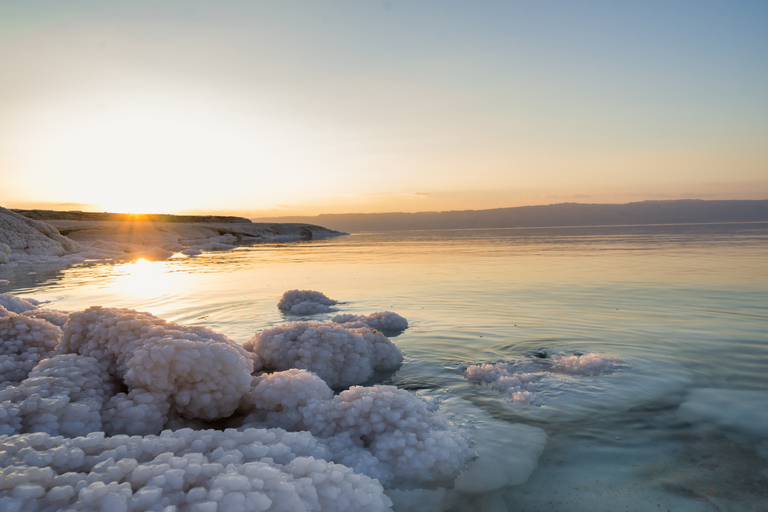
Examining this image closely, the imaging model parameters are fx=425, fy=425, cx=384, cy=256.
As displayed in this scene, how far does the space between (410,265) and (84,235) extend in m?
31.6

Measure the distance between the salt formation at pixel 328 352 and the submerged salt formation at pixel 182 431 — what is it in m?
0.79

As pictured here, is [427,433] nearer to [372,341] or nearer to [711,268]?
[372,341]

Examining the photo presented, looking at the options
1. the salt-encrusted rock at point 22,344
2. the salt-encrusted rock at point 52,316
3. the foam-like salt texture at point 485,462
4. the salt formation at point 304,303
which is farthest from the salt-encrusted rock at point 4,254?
the foam-like salt texture at point 485,462

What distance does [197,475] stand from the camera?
1.73 metres

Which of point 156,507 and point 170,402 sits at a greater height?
point 156,507

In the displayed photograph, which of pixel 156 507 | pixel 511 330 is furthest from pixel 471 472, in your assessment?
pixel 511 330

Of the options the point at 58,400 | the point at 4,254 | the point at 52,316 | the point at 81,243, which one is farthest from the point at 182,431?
the point at 81,243

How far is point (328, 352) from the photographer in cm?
418

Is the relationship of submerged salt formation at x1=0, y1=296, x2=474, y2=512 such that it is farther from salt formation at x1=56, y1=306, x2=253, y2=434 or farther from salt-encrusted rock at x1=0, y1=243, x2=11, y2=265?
salt-encrusted rock at x1=0, y1=243, x2=11, y2=265

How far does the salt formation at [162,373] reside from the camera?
2.67m

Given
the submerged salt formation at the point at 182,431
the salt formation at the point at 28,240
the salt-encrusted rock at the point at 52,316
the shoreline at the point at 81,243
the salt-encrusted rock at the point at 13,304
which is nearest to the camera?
the submerged salt formation at the point at 182,431

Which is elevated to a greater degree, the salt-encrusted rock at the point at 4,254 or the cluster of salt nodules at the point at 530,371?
the salt-encrusted rock at the point at 4,254

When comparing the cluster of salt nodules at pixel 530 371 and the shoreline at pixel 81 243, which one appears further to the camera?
the shoreline at pixel 81 243

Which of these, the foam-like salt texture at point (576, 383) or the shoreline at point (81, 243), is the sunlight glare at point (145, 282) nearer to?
the shoreline at point (81, 243)
